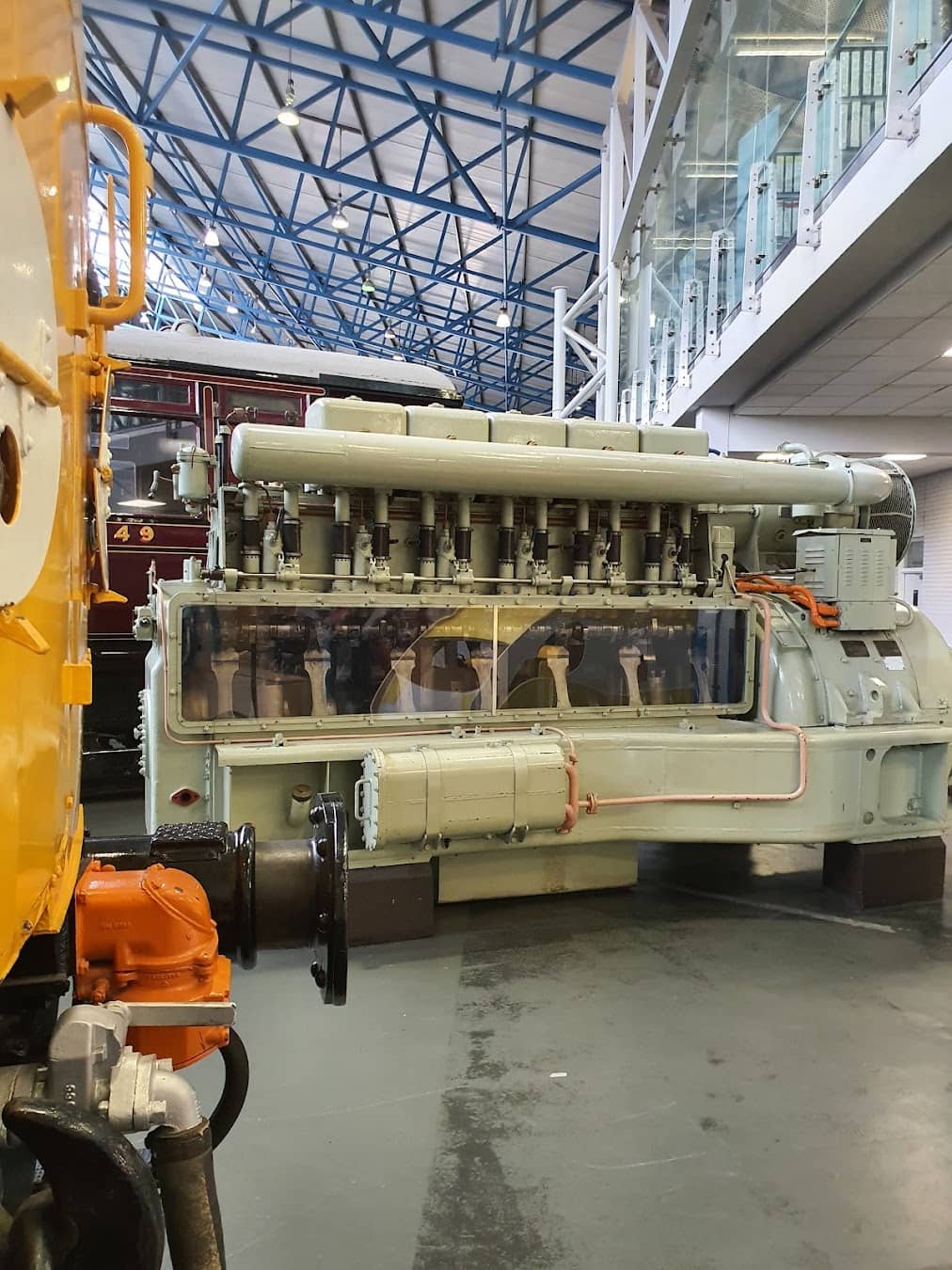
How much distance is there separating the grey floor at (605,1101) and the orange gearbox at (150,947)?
1028 mm

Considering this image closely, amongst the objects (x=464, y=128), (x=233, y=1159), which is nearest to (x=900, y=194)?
(x=233, y=1159)

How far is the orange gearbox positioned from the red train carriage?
499cm

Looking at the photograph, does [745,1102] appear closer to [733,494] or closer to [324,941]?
[324,941]

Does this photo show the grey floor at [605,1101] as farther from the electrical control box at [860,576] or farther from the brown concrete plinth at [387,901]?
the electrical control box at [860,576]

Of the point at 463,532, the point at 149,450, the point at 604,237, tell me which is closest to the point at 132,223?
the point at 463,532

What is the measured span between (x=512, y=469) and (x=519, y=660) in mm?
1063

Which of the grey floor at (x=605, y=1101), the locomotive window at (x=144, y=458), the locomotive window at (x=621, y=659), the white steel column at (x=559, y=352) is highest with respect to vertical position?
the white steel column at (x=559, y=352)

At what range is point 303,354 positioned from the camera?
6.98m

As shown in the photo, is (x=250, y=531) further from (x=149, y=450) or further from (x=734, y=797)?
(x=734, y=797)

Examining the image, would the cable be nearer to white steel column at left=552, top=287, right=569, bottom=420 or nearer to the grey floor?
the grey floor

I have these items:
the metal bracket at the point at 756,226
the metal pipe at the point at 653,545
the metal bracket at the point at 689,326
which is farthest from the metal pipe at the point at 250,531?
the metal bracket at the point at 689,326

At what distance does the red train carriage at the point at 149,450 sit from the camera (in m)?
6.48

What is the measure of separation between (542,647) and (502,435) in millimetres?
1196

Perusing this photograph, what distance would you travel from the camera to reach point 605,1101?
3.00 m
